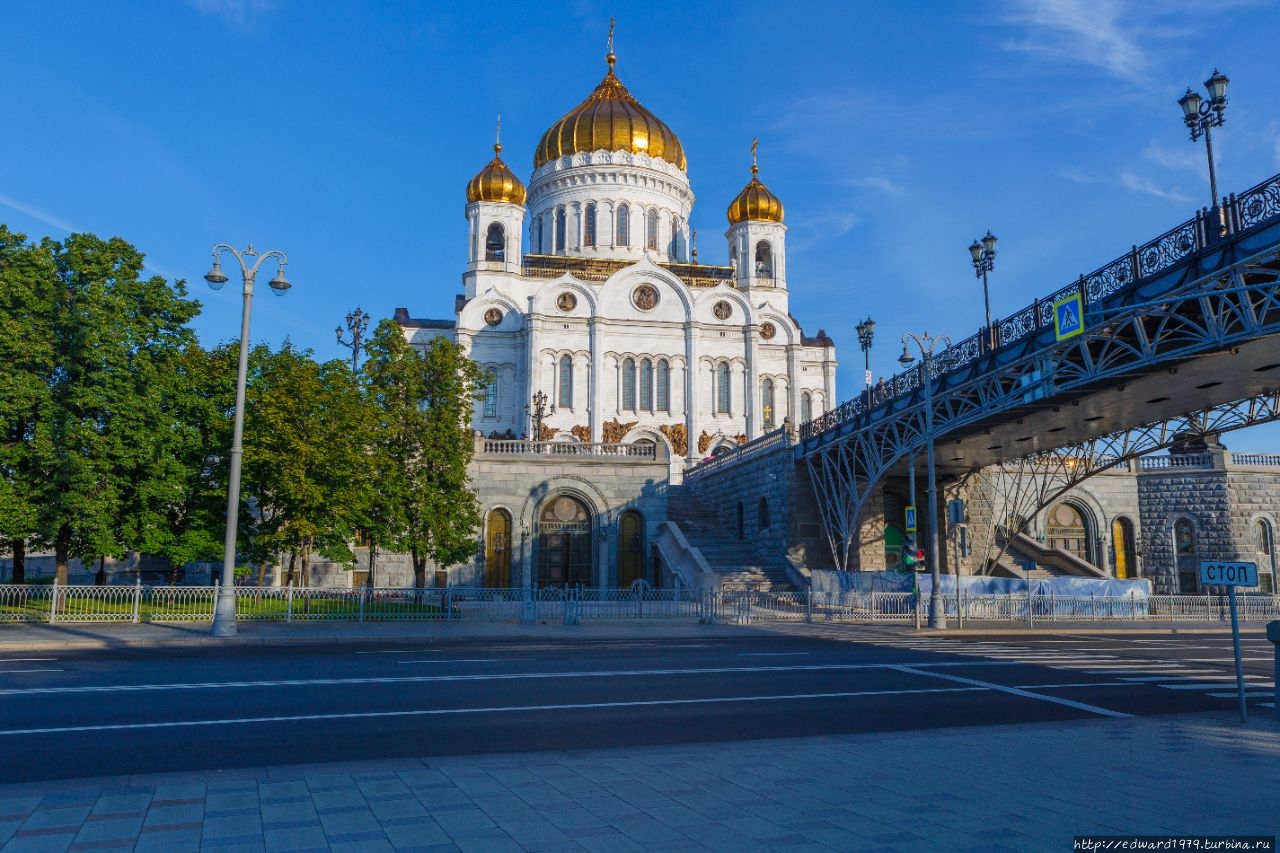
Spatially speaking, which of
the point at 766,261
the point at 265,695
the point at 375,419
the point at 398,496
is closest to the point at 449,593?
the point at 398,496

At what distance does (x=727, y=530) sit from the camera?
39.9 meters

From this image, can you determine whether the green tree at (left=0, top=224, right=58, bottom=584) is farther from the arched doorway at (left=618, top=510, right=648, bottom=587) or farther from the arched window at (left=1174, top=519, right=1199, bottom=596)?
the arched window at (left=1174, top=519, right=1199, bottom=596)

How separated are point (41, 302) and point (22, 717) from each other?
19716mm

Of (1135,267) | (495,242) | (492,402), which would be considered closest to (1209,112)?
(1135,267)

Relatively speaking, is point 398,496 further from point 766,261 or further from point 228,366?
point 766,261

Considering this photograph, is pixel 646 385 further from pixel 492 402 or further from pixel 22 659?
pixel 22 659

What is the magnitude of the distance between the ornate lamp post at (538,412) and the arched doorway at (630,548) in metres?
6.78

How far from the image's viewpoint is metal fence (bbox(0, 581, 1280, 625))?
23.0m

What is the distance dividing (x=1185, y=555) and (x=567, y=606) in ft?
108

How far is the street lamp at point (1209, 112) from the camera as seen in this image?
1755 cm

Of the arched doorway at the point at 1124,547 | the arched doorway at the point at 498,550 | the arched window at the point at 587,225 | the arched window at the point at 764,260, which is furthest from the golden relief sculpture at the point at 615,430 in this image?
the arched doorway at the point at 1124,547

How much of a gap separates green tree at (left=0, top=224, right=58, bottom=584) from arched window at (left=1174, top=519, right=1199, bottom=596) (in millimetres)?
45510

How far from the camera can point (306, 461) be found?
1057 inches

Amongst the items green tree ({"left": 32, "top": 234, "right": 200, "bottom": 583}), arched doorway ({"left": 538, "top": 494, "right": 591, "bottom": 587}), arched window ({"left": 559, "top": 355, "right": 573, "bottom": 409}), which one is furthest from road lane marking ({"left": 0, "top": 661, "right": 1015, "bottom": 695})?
arched window ({"left": 559, "top": 355, "right": 573, "bottom": 409})
